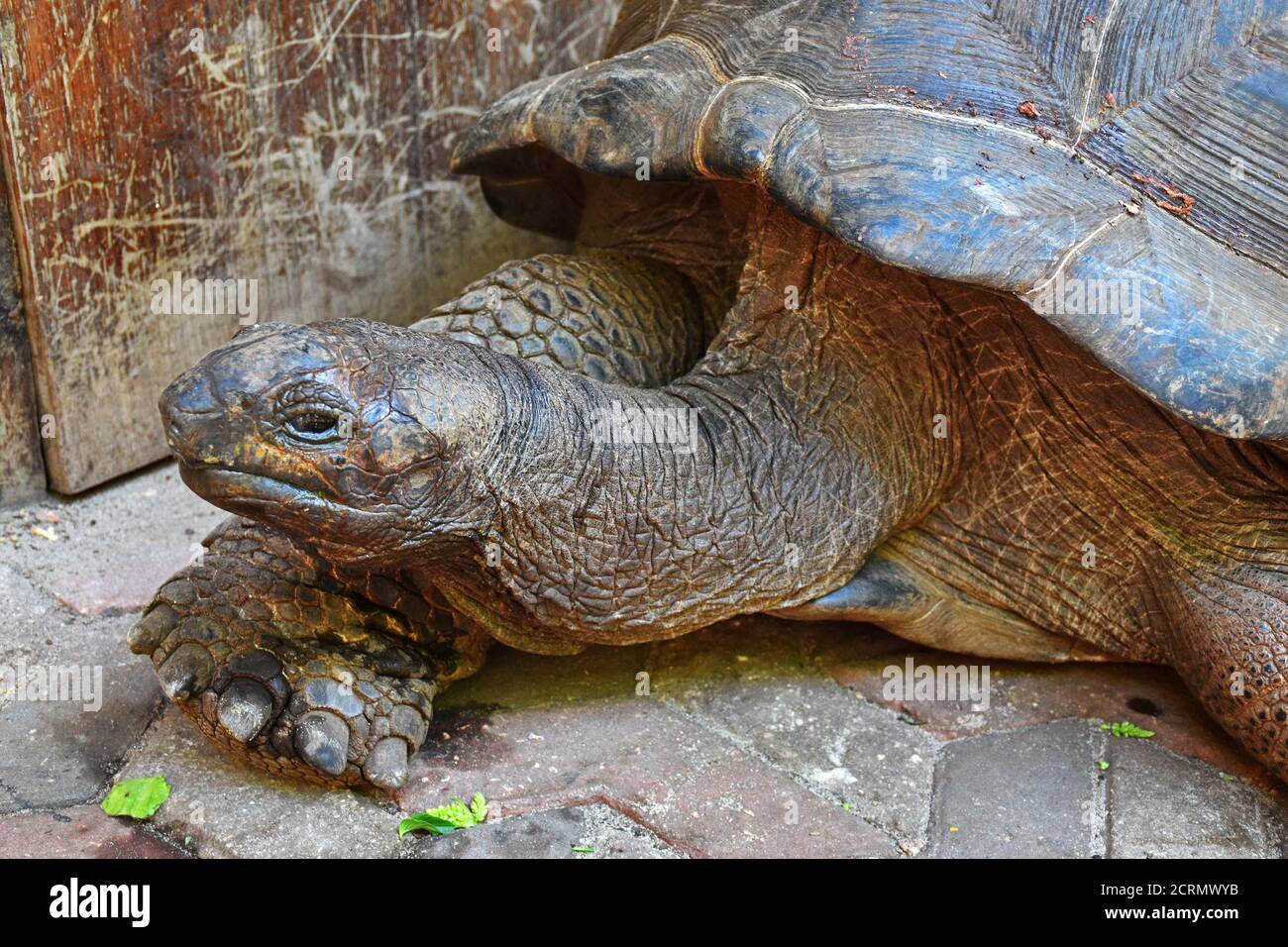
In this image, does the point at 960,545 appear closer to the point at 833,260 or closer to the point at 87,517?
the point at 833,260

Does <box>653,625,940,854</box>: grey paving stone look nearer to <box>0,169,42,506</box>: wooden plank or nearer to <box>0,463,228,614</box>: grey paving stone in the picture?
<box>0,463,228,614</box>: grey paving stone

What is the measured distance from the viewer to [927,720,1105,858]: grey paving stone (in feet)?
9.69

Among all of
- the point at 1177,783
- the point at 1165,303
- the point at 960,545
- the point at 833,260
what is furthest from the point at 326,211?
the point at 1177,783

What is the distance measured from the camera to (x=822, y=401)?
10.7 feet

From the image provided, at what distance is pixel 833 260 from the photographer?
3170 millimetres

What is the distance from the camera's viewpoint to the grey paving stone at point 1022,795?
2953 millimetres

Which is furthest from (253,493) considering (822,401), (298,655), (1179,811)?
(1179,811)

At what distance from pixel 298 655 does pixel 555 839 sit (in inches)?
25.3

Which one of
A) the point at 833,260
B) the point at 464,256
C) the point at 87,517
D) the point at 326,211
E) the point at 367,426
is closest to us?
the point at 367,426

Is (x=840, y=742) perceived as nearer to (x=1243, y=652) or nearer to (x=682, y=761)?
(x=682, y=761)

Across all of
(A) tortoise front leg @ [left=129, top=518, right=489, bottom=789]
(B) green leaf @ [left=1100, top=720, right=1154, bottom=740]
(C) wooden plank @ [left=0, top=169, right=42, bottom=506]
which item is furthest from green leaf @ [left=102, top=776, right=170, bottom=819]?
(B) green leaf @ [left=1100, top=720, right=1154, bottom=740]

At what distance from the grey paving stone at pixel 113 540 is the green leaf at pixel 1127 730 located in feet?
7.59

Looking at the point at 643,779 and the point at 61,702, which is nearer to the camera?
the point at 643,779

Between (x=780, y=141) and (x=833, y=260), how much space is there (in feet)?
1.17
